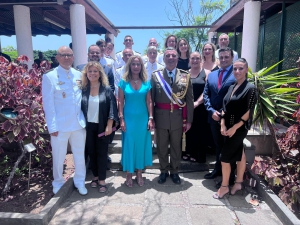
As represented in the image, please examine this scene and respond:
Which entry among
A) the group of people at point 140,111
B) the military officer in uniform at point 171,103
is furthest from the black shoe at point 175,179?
the military officer in uniform at point 171,103

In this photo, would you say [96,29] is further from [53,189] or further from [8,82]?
[53,189]

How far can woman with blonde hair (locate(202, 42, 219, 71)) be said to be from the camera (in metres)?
3.96

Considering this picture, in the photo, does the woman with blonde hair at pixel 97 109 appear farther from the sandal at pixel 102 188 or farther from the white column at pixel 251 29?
the white column at pixel 251 29

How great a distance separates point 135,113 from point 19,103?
1.61m

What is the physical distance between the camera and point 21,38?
7.18 meters

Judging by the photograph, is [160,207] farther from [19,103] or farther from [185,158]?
[19,103]

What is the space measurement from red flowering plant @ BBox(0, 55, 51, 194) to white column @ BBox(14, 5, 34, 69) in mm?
4053

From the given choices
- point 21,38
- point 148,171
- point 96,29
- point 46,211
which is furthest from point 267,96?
point 96,29

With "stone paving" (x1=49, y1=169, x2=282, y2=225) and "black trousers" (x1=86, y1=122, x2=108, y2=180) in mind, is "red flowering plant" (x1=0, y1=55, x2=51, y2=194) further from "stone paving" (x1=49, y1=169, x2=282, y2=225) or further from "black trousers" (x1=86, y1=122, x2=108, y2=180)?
"stone paving" (x1=49, y1=169, x2=282, y2=225)

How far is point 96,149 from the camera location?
344cm

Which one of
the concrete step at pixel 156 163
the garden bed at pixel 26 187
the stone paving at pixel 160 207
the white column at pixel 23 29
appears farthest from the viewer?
the white column at pixel 23 29

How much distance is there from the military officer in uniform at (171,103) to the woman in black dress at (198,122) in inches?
14.7

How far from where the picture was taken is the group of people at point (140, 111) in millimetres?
3037

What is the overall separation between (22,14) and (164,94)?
19.5 ft
